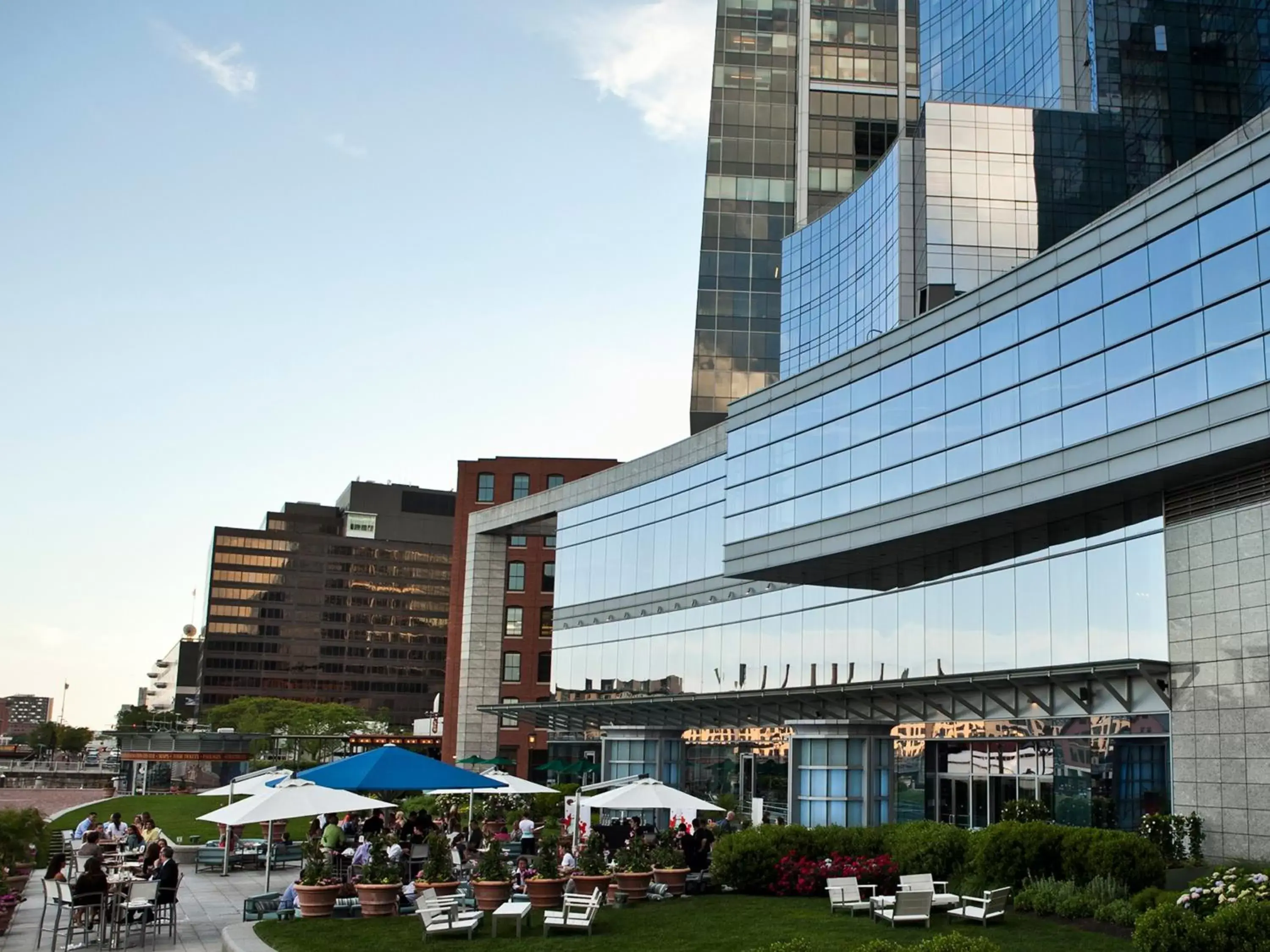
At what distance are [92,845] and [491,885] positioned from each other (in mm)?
8923

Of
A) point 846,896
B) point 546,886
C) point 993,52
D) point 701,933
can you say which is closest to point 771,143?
point 993,52

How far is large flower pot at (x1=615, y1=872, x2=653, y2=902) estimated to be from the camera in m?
25.0

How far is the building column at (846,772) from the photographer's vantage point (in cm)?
3978

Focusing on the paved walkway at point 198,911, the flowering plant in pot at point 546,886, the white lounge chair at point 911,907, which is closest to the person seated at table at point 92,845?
the paved walkway at point 198,911

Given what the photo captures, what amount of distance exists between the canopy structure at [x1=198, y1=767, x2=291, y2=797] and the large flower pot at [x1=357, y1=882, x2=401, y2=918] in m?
9.44

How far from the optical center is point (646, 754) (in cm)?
5794

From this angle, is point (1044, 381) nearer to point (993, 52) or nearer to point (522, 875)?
point (522, 875)

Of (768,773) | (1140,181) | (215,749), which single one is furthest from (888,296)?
(215,749)

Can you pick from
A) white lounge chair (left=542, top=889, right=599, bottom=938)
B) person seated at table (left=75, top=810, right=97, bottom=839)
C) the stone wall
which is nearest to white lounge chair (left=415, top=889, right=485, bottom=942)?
white lounge chair (left=542, top=889, right=599, bottom=938)

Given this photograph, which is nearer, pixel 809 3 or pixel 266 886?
pixel 266 886

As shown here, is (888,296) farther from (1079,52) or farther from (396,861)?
(396,861)

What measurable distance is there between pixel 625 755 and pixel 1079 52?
40.8 metres

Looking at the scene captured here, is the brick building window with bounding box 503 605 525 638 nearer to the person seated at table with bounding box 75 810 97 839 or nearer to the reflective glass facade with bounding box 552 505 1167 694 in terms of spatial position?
the reflective glass facade with bounding box 552 505 1167 694

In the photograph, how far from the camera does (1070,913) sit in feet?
72.6
